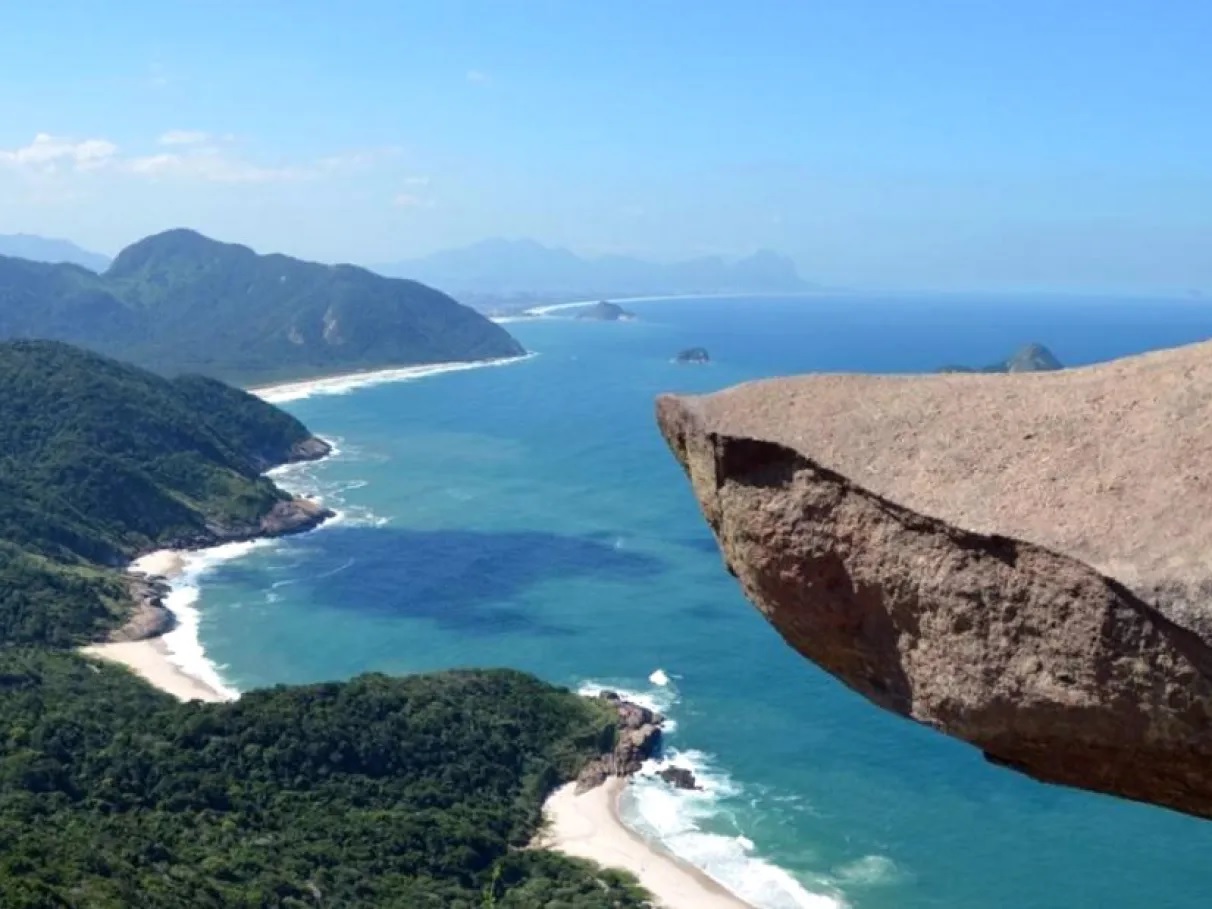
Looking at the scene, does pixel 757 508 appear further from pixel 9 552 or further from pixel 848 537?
pixel 9 552

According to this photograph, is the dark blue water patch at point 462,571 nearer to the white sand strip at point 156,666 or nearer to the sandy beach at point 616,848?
the white sand strip at point 156,666

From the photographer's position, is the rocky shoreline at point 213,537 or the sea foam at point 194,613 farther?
the rocky shoreline at point 213,537

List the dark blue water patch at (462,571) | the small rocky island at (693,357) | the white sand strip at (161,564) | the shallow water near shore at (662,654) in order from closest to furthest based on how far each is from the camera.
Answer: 1. the shallow water near shore at (662,654)
2. the dark blue water patch at (462,571)
3. the white sand strip at (161,564)
4. the small rocky island at (693,357)

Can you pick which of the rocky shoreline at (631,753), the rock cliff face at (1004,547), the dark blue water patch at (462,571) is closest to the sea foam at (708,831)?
the rocky shoreline at (631,753)

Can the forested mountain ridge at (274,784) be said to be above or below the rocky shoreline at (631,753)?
above

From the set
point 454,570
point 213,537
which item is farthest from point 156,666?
point 213,537

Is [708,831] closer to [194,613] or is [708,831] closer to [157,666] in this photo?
[157,666]

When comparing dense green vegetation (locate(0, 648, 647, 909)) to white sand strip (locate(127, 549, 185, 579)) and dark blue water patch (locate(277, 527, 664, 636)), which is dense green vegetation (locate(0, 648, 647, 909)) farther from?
white sand strip (locate(127, 549, 185, 579))
